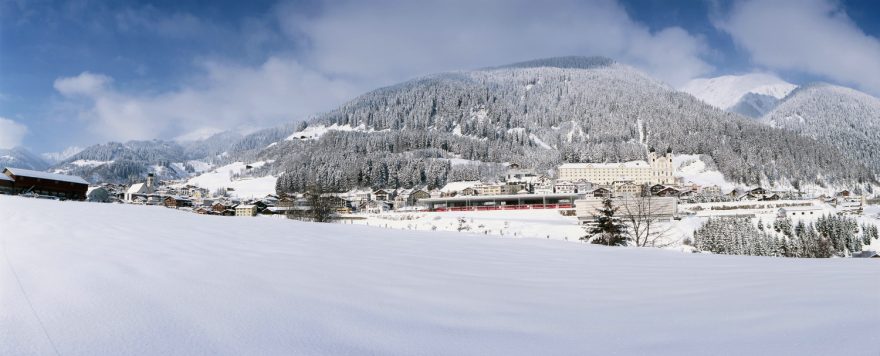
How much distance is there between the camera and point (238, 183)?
15012 cm

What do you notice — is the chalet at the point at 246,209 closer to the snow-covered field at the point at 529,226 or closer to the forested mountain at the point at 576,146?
the snow-covered field at the point at 529,226

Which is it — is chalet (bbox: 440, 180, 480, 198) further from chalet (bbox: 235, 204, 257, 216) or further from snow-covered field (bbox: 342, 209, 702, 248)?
chalet (bbox: 235, 204, 257, 216)

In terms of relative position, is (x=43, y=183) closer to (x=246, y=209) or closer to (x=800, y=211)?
(x=246, y=209)

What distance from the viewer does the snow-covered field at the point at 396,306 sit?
185 cm

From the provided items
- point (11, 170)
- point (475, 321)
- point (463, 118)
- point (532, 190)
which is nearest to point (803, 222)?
point (532, 190)

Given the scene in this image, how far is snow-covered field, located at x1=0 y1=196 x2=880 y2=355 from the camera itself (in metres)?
1.85

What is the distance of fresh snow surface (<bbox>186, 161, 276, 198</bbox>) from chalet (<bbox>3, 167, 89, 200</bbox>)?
8457 cm

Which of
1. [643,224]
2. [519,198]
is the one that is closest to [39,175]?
[643,224]

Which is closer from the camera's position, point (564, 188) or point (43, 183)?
point (43, 183)

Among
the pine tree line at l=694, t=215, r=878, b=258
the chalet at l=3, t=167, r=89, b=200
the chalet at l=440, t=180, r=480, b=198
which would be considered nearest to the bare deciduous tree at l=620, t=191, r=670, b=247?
the pine tree line at l=694, t=215, r=878, b=258

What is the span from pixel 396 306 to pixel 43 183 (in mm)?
46347

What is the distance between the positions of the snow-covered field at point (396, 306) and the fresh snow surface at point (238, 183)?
127 meters

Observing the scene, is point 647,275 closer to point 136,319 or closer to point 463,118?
point 136,319

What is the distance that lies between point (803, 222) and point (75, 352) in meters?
65.1
